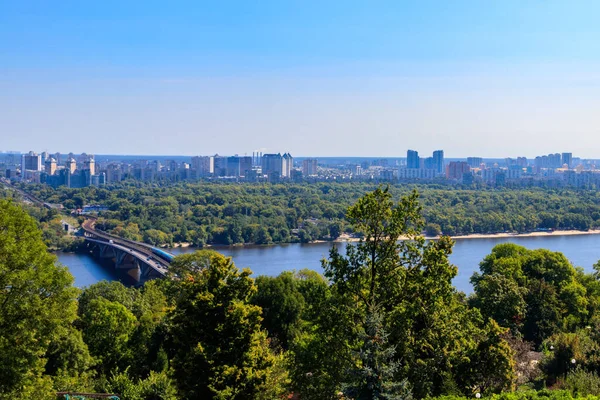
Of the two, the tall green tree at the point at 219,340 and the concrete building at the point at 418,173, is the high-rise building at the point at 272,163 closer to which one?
the concrete building at the point at 418,173

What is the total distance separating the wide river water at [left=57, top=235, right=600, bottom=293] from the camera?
72.2 feet

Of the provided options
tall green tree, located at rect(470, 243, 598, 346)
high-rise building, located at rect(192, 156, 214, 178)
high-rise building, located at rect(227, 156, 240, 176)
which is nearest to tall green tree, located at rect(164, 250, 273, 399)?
tall green tree, located at rect(470, 243, 598, 346)

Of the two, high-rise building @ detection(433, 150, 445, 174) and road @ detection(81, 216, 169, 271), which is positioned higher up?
high-rise building @ detection(433, 150, 445, 174)

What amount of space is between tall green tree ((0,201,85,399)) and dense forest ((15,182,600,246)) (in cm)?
2301

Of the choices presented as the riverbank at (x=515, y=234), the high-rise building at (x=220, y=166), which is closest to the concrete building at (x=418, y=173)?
the high-rise building at (x=220, y=166)

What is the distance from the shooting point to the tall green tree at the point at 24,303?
4.43 metres

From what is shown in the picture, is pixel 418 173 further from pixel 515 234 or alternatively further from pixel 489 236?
pixel 489 236

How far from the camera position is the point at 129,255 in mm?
25094

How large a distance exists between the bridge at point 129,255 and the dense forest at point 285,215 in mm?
2350

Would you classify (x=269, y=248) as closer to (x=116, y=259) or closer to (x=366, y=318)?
(x=116, y=259)

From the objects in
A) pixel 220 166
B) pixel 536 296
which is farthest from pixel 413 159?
pixel 536 296

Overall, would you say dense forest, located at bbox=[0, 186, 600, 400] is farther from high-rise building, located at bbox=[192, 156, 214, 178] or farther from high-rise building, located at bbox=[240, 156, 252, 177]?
high-rise building, located at bbox=[192, 156, 214, 178]

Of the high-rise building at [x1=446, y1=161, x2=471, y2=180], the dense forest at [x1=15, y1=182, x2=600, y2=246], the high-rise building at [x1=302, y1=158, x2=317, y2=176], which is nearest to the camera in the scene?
the dense forest at [x1=15, y1=182, x2=600, y2=246]

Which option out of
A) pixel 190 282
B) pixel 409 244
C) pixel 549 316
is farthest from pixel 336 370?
pixel 549 316
